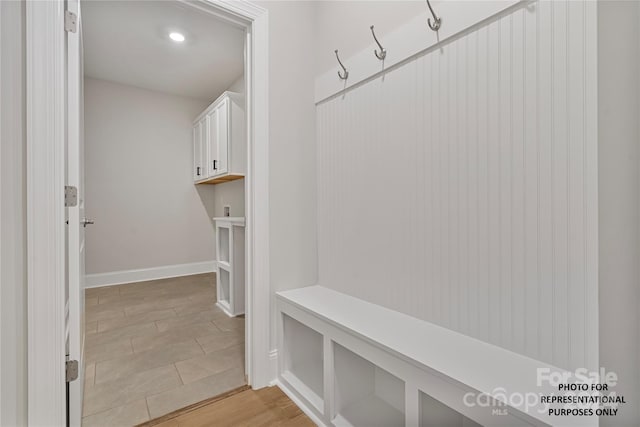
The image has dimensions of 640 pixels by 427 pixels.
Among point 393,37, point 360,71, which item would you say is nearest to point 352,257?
point 360,71

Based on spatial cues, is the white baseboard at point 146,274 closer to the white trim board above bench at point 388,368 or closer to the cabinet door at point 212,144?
the cabinet door at point 212,144

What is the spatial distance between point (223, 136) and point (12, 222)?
264 cm

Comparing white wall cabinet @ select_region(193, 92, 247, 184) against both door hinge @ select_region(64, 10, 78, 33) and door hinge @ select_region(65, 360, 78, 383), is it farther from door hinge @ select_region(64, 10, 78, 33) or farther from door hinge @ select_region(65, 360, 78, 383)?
door hinge @ select_region(65, 360, 78, 383)

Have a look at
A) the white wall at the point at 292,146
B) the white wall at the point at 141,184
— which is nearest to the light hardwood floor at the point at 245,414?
the white wall at the point at 292,146

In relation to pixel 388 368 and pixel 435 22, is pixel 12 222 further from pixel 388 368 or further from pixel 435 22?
pixel 435 22

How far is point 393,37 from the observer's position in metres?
1.43

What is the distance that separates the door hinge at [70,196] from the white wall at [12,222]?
0.47 feet

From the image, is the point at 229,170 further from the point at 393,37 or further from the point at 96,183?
the point at 393,37

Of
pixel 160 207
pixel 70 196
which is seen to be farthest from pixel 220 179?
pixel 70 196

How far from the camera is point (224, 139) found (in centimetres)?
353

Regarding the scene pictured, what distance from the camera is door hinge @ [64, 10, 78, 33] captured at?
4.08 feet

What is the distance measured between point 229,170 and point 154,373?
2.15 meters

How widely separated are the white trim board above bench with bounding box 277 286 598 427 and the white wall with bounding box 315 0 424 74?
135 centimetres

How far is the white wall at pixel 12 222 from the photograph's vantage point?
107cm
